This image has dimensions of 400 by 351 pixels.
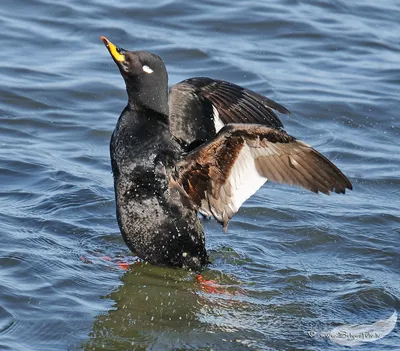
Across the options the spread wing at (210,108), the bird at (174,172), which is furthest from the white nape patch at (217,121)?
the bird at (174,172)

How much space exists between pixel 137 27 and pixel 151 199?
618 cm

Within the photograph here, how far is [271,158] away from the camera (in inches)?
241

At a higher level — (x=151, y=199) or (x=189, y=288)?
(x=151, y=199)

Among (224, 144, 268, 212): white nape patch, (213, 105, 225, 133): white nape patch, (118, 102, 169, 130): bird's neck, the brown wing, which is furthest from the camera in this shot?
(213, 105, 225, 133): white nape patch

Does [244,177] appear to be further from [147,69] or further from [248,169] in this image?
[147,69]

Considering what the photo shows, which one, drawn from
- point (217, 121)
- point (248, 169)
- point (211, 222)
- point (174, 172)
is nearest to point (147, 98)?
point (174, 172)

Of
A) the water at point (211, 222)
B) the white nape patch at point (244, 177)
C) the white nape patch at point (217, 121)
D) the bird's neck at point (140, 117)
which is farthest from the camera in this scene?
the white nape patch at point (217, 121)

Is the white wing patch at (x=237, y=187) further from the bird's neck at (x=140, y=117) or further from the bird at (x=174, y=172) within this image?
the bird's neck at (x=140, y=117)

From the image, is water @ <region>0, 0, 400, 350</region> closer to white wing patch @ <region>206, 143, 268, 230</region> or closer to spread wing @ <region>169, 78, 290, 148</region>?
white wing patch @ <region>206, 143, 268, 230</region>

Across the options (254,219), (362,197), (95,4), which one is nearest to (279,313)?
(254,219)

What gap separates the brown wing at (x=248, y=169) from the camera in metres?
5.94

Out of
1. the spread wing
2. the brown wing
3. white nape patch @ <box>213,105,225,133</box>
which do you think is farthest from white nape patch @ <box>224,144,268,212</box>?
white nape patch @ <box>213,105,225,133</box>

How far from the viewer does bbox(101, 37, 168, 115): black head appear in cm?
625

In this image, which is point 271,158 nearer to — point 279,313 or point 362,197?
point 279,313
